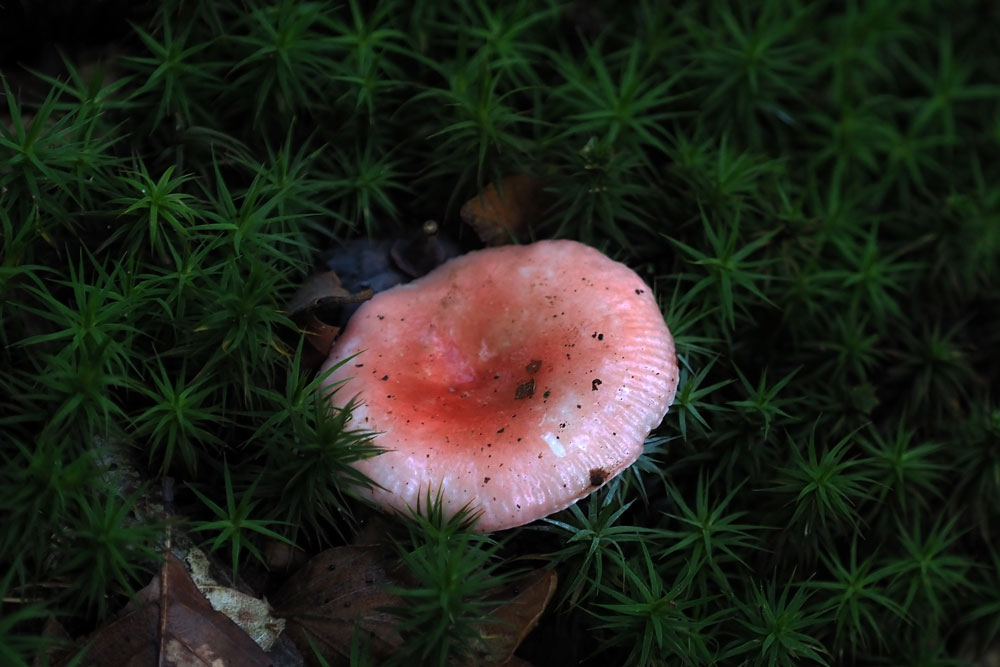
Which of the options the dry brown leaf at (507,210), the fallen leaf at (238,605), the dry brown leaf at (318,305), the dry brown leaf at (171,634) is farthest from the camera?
the dry brown leaf at (507,210)

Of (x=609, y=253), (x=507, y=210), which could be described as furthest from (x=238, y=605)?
(x=609, y=253)

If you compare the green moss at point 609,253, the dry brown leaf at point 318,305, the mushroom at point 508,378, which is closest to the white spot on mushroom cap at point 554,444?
the mushroom at point 508,378

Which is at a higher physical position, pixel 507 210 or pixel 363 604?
pixel 507 210

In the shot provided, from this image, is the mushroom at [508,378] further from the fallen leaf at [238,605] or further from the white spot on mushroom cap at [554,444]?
the fallen leaf at [238,605]

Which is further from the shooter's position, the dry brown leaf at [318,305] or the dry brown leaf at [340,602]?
the dry brown leaf at [318,305]

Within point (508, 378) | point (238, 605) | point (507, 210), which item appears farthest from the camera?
point (507, 210)

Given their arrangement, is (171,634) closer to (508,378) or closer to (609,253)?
(508,378)

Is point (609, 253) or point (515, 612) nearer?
point (515, 612)
